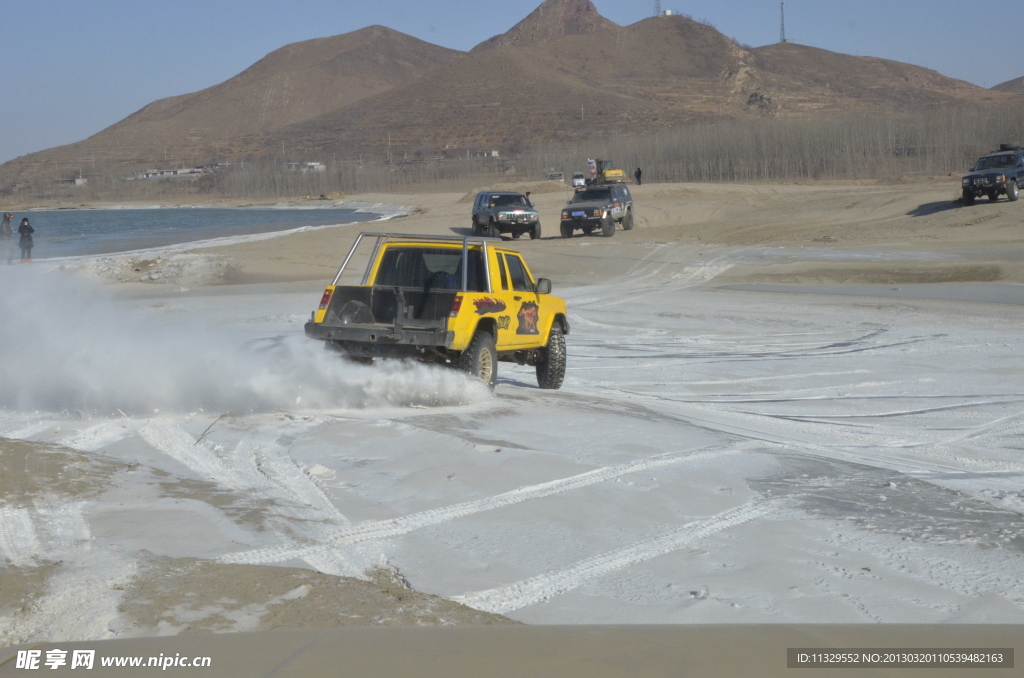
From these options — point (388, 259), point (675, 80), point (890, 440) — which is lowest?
point (890, 440)

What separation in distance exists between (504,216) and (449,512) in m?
33.4

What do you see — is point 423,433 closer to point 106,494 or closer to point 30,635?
point 106,494

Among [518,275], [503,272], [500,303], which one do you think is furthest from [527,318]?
[500,303]

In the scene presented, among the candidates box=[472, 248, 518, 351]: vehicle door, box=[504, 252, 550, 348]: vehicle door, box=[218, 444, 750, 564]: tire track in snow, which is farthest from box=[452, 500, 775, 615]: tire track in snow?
box=[504, 252, 550, 348]: vehicle door

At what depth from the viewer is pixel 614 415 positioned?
10078 millimetres

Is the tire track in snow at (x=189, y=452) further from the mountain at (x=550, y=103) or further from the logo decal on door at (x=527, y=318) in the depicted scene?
the mountain at (x=550, y=103)

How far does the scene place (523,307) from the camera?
38.1 ft

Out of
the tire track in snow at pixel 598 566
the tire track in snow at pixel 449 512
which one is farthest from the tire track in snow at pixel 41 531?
the tire track in snow at pixel 598 566

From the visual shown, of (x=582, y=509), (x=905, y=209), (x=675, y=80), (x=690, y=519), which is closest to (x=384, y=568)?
(x=582, y=509)

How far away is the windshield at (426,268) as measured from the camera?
1088cm

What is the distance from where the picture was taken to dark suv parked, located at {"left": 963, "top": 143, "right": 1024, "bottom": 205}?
35250mm

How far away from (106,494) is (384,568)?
2.20 metres

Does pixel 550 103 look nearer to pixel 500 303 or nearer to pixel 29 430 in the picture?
pixel 500 303

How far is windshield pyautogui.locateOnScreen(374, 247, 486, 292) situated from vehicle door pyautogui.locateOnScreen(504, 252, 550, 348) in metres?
0.65
